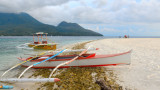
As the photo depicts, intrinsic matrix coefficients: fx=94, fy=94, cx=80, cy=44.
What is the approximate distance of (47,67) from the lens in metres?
8.25

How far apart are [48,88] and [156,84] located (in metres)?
5.81

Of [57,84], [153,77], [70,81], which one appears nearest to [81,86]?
[70,81]

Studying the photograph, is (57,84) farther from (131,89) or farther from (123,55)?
(123,55)

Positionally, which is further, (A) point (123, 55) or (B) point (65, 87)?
(A) point (123, 55)

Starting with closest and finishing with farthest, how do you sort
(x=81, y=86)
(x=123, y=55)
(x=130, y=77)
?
(x=81, y=86) < (x=130, y=77) < (x=123, y=55)

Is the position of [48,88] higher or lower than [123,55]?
lower

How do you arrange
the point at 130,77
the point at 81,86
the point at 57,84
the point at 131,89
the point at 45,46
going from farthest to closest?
1. the point at 45,46
2. the point at 130,77
3. the point at 57,84
4. the point at 81,86
5. the point at 131,89

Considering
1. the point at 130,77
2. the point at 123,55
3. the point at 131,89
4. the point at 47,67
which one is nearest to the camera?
the point at 131,89

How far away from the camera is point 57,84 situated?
18.0 ft

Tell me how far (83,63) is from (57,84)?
2.80 meters

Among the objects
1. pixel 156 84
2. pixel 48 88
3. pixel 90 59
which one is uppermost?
pixel 90 59

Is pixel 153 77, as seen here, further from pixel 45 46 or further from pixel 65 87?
pixel 45 46

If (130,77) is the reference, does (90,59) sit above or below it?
above

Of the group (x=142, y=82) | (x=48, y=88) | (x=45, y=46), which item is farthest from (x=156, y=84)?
(x=45, y=46)
